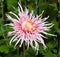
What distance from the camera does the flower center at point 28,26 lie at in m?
1.48

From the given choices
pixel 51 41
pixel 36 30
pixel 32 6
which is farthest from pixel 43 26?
pixel 32 6

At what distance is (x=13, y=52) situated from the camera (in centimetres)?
178

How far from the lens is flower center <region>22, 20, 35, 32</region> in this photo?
1479 millimetres

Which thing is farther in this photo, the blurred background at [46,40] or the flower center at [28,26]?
the blurred background at [46,40]

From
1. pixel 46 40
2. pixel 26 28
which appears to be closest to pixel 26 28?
pixel 26 28

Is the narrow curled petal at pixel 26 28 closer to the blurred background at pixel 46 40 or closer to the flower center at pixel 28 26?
the flower center at pixel 28 26

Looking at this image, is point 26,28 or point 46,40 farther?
point 46,40

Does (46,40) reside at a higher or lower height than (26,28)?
lower

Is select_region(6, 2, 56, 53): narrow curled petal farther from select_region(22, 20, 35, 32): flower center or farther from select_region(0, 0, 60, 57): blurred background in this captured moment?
select_region(0, 0, 60, 57): blurred background

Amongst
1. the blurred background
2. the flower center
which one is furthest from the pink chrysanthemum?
the blurred background

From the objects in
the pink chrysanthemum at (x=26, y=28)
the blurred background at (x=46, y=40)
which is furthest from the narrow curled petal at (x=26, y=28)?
the blurred background at (x=46, y=40)

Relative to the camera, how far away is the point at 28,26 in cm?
151

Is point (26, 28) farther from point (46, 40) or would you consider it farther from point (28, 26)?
point (46, 40)

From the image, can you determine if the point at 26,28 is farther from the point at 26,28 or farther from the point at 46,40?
the point at 46,40
